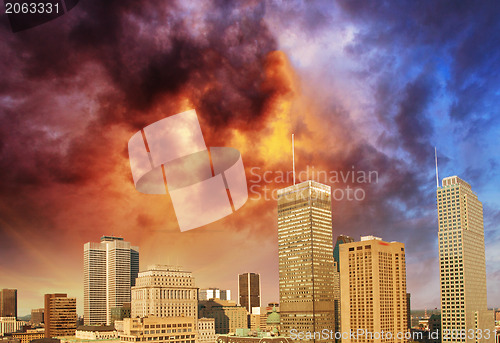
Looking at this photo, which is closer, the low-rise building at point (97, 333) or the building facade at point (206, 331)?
the low-rise building at point (97, 333)

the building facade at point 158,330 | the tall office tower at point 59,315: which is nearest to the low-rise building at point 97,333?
the tall office tower at point 59,315

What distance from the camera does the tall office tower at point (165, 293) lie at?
133 m

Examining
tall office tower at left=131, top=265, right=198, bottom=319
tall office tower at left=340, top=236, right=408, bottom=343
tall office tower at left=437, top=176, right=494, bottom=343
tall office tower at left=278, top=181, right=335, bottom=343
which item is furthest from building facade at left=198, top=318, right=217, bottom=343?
tall office tower at left=437, top=176, right=494, bottom=343

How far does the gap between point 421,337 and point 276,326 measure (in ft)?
145

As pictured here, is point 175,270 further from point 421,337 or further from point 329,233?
point 421,337

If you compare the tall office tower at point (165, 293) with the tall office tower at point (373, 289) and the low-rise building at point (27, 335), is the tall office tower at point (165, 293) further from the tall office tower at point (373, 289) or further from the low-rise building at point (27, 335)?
the low-rise building at point (27, 335)

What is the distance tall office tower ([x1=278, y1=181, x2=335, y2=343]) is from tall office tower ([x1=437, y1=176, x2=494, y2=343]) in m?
32.2

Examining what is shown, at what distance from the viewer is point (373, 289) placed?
468 ft

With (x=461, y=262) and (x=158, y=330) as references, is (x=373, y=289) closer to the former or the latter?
(x=461, y=262)

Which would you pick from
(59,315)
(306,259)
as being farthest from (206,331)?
(59,315)

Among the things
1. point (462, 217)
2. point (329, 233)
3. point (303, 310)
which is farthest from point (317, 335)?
point (462, 217)

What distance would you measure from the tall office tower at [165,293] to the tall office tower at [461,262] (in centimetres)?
6799

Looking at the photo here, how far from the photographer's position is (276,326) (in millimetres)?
166000

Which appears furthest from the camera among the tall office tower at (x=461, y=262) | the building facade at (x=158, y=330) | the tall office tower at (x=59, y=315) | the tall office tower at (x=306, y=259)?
the tall office tower at (x=59, y=315)
